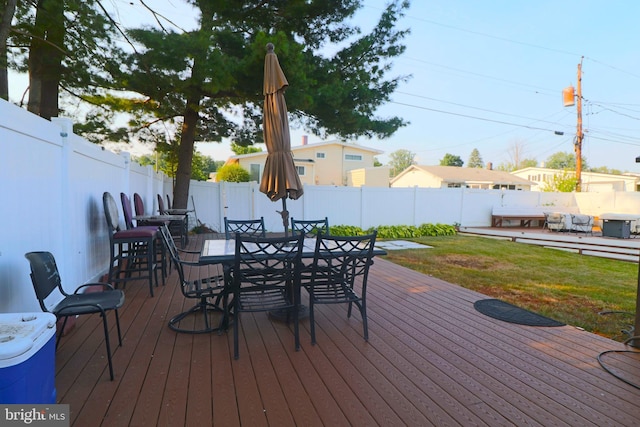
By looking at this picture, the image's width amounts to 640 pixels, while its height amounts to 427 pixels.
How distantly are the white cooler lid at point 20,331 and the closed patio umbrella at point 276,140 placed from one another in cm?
212

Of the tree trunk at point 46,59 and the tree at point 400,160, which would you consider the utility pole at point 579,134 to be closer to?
the tree trunk at point 46,59

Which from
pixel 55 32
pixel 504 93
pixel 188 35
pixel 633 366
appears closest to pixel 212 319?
pixel 633 366

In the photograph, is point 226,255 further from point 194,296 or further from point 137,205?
point 137,205

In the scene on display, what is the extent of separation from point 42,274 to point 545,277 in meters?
6.41

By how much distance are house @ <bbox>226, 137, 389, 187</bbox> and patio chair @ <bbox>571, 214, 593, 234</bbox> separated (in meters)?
9.81

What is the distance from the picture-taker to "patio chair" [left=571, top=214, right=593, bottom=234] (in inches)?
447

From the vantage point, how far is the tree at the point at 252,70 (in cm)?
623

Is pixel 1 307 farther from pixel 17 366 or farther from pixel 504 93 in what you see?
pixel 504 93

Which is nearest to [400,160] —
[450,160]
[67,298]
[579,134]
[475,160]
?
[450,160]

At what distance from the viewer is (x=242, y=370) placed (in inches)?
89.8

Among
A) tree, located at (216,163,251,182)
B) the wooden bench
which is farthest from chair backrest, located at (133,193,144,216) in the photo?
the wooden bench

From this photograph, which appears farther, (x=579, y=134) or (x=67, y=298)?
(x=579, y=134)

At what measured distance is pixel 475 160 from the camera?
6488 cm

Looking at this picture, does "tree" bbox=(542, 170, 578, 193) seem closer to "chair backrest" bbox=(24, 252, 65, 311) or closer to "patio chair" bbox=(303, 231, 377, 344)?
"patio chair" bbox=(303, 231, 377, 344)
